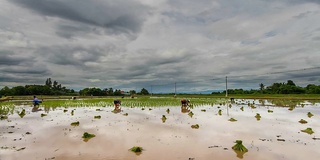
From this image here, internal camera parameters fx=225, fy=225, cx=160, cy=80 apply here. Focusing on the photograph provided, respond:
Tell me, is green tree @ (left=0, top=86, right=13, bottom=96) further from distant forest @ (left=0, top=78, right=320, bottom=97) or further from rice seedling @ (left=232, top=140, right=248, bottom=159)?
rice seedling @ (left=232, top=140, right=248, bottom=159)

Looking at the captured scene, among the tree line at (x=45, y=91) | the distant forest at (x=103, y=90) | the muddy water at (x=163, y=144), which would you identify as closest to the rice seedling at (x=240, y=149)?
the muddy water at (x=163, y=144)

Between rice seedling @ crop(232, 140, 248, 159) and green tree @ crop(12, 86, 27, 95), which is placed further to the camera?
green tree @ crop(12, 86, 27, 95)

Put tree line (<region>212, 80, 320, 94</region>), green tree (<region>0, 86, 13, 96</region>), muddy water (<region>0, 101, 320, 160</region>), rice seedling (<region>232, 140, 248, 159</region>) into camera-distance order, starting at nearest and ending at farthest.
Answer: muddy water (<region>0, 101, 320, 160</region>)
rice seedling (<region>232, 140, 248, 159</region>)
tree line (<region>212, 80, 320, 94</region>)
green tree (<region>0, 86, 13, 96</region>)

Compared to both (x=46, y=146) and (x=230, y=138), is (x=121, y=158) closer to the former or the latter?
(x=46, y=146)

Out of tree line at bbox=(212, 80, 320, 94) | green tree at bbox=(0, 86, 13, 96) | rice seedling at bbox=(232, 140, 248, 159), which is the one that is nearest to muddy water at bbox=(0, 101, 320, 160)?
rice seedling at bbox=(232, 140, 248, 159)

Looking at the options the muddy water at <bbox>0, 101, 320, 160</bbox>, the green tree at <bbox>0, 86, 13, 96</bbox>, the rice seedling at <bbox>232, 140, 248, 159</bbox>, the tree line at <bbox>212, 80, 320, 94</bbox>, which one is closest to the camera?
the muddy water at <bbox>0, 101, 320, 160</bbox>

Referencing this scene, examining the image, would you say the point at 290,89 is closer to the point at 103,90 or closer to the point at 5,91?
the point at 103,90

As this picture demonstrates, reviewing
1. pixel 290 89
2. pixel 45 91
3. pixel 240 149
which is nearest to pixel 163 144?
pixel 240 149

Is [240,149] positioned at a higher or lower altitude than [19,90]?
lower

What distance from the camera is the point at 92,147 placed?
1100 centimetres

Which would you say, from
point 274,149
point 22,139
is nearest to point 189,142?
point 274,149

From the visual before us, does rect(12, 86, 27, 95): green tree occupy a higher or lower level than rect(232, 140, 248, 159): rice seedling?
higher

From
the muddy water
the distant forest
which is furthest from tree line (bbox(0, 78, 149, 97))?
the muddy water

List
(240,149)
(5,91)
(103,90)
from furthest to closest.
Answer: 1. (103,90)
2. (5,91)
3. (240,149)
